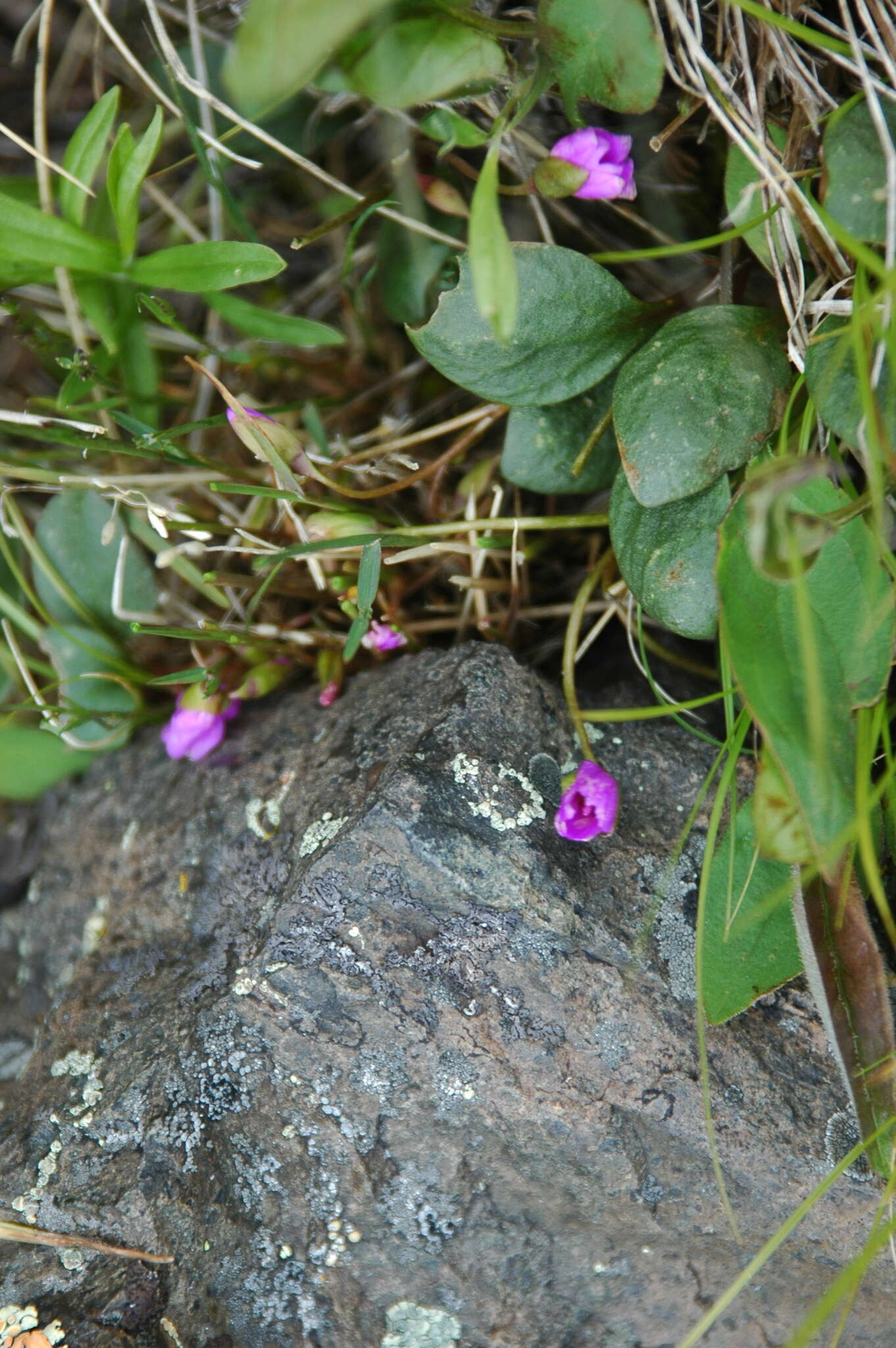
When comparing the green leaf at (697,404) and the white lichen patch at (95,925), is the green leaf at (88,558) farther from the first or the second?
the green leaf at (697,404)

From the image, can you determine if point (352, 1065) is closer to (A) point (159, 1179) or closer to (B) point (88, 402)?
(A) point (159, 1179)

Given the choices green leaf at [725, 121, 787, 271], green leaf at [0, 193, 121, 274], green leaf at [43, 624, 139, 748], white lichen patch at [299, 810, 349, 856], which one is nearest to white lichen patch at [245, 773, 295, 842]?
white lichen patch at [299, 810, 349, 856]

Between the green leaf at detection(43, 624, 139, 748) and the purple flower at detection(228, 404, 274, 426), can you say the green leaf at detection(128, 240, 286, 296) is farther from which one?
the green leaf at detection(43, 624, 139, 748)

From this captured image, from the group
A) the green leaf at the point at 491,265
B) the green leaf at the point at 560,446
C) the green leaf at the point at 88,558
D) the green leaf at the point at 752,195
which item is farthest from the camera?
the green leaf at the point at 88,558

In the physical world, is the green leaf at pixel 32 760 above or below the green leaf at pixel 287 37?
below

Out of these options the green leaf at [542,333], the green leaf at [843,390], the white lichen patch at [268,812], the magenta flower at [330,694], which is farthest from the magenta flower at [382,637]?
the green leaf at [843,390]
